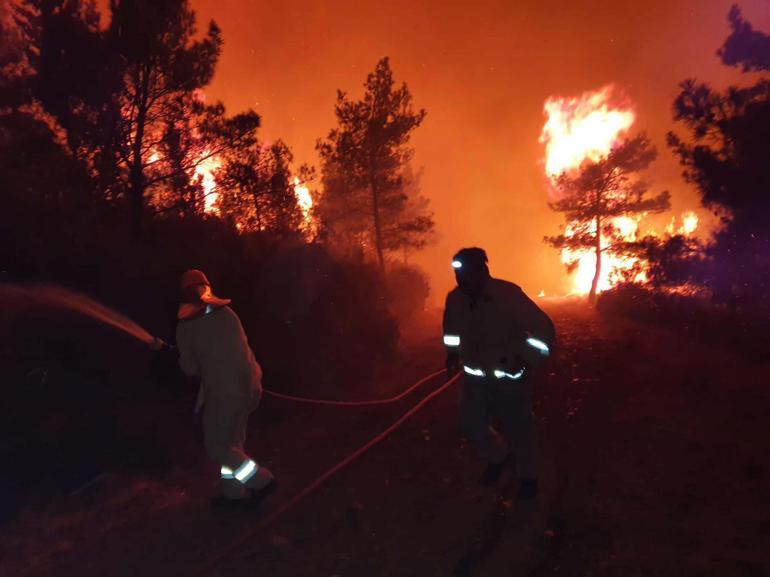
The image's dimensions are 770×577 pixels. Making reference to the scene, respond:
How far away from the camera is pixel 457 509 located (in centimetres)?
A: 469

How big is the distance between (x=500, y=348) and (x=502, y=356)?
7cm

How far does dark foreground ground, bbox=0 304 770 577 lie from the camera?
3.86m

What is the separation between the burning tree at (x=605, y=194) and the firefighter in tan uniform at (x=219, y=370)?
2800 centimetres

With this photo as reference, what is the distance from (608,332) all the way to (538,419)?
30.3 feet

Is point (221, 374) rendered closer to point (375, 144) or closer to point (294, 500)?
point (294, 500)

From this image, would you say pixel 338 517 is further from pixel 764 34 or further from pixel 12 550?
pixel 764 34

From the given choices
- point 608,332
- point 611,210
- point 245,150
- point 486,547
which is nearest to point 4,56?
point 245,150

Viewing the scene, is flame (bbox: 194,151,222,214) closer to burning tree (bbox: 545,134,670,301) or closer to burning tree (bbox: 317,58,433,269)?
burning tree (bbox: 317,58,433,269)

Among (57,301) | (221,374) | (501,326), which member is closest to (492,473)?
(501,326)

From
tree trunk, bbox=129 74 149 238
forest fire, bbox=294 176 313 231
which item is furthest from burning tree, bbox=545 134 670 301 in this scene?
tree trunk, bbox=129 74 149 238

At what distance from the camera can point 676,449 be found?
18.1 ft

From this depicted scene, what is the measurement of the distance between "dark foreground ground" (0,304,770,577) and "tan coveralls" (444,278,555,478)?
69 cm

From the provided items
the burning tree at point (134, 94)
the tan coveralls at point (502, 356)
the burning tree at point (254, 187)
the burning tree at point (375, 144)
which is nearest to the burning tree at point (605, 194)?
the burning tree at point (375, 144)

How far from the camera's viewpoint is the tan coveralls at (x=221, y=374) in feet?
15.4
